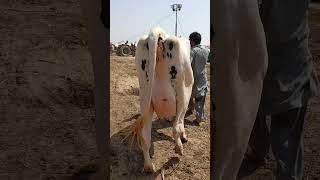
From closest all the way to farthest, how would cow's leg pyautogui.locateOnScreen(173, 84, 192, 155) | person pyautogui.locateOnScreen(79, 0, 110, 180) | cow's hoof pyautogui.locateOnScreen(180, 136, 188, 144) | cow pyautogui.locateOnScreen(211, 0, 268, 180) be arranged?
cow pyautogui.locateOnScreen(211, 0, 268, 180)
person pyautogui.locateOnScreen(79, 0, 110, 180)
cow's leg pyautogui.locateOnScreen(173, 84, 192, 155)
cow's hoof pyautogui.locateOnScreen(180, 136, 188, 144)

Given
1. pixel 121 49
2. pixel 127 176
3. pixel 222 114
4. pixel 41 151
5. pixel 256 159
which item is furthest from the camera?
pixel 121 49

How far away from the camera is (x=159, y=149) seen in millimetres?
5668

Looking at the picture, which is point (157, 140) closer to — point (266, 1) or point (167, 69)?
point (167, 69)

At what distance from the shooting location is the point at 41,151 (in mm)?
2742

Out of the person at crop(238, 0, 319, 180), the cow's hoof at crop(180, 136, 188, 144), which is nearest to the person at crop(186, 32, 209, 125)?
the cow's hoof at crop(180, 136, 188, 144)

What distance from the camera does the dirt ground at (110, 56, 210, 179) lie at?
16.7ft

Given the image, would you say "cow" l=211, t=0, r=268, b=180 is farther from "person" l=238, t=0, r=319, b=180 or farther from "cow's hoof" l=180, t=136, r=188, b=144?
"cow's hoof" l=180, t=136, r=188, b=144

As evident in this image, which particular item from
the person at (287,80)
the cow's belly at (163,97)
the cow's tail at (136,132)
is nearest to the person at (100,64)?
the person at (287,80)

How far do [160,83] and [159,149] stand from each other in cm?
80

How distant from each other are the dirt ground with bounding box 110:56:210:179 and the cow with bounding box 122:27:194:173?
0.16 m

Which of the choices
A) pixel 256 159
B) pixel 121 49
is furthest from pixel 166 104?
pixel 121 49

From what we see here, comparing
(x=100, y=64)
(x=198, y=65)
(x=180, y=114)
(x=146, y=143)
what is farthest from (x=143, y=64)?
(x=100, y=64)

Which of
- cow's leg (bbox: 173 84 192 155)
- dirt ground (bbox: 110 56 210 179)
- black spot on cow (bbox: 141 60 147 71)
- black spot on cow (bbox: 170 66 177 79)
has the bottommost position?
dirt ground (bbox: 110 56 210 179)

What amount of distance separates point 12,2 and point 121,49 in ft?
51.7
